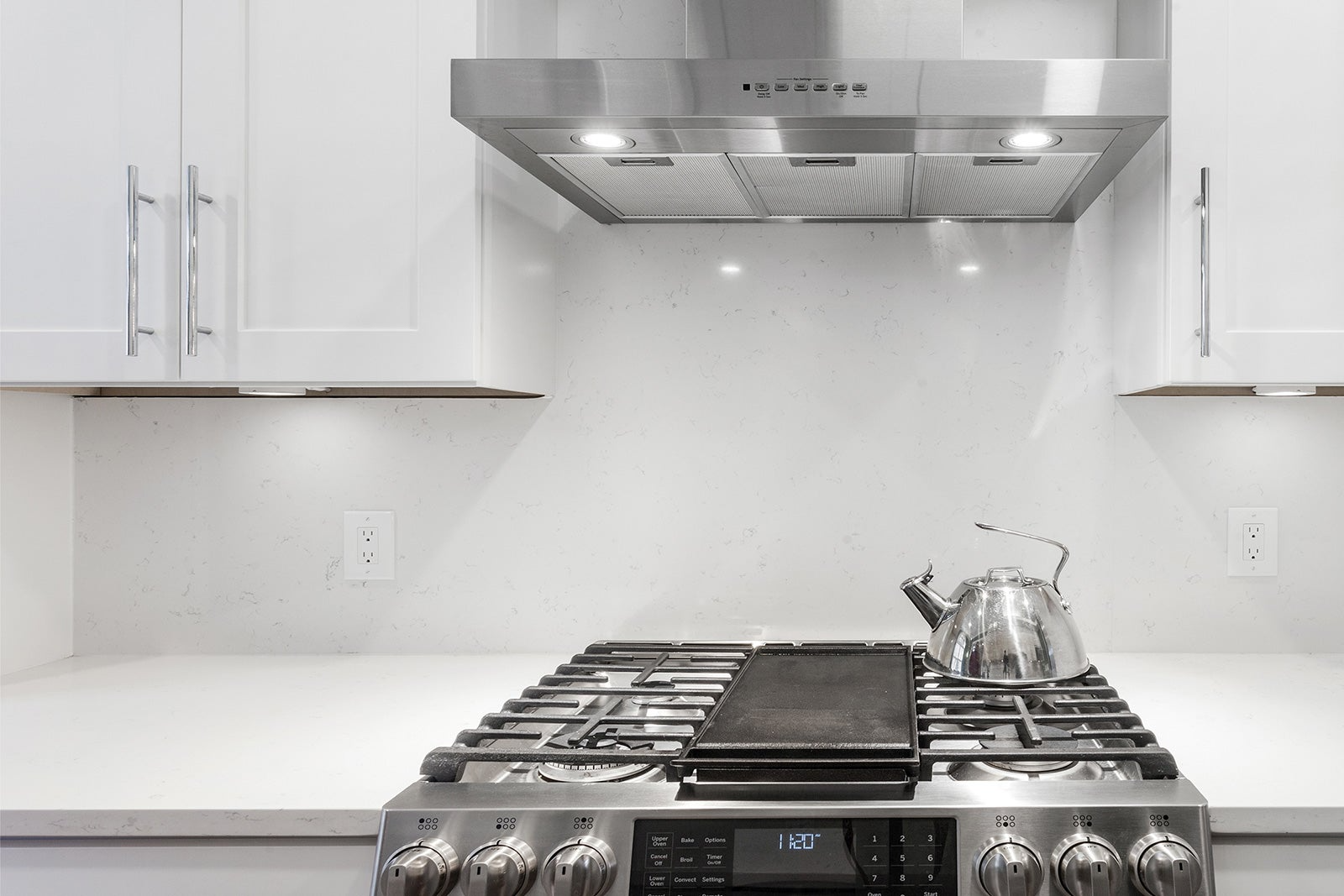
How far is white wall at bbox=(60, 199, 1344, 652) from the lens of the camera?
1.50 m

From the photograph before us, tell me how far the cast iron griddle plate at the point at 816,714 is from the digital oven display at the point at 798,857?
6 cm

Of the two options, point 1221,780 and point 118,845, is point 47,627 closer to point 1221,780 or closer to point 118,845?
point 118,845

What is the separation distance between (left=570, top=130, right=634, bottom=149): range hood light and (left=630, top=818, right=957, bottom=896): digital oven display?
0.83 m

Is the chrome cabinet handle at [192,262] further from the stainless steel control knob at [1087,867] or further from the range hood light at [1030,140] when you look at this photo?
the stainless steel control knob at [1087,867]

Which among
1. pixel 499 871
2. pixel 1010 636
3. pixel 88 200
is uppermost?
pixel 88 200

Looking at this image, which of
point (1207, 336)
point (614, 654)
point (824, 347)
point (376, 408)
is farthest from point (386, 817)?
point (1207, 336)

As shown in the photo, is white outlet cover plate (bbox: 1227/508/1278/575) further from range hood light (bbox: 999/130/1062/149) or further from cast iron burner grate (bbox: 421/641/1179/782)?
range hood light (bbox: 999/130/1062/149)

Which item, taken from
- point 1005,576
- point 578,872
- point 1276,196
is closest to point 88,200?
point 578,872

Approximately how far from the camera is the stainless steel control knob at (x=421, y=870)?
0.83 meters

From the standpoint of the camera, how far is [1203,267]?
→ 1200mm

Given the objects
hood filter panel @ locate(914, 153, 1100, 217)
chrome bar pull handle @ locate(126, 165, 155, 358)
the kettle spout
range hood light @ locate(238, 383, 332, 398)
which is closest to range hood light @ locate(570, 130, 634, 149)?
hood filter panel @ locate(914, 153, 1100, 217)

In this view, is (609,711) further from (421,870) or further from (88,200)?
(88,200)

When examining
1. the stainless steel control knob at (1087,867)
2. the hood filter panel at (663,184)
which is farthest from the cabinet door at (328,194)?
the stainless steel control knob at (1087,867)

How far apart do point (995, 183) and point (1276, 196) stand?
0.38 metres
